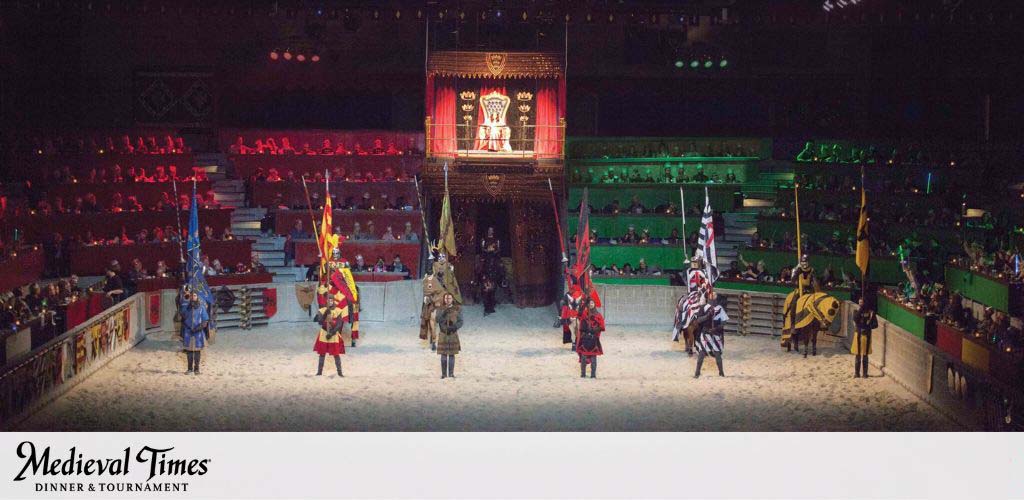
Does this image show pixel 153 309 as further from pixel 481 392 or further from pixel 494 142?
pixel 494 142

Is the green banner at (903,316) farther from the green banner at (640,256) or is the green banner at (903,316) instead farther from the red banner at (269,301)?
the red banner at (269,301)

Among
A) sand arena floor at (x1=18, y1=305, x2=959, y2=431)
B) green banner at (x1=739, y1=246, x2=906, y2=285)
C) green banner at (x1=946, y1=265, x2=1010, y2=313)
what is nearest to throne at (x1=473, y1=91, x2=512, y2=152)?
green banner at (x1=739, y1=246, x2=906, y2=285)

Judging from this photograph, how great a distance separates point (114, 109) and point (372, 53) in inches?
241

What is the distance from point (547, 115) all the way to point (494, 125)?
119 centimetres

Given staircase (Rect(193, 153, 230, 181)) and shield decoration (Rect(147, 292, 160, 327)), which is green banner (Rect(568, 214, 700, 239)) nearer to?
staircase (Rect(193, 153, 230, 181))

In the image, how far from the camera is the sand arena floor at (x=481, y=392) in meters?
14.7

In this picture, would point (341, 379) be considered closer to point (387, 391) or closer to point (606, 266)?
point (387, 391)

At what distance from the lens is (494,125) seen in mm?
25797

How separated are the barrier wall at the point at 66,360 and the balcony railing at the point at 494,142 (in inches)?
317

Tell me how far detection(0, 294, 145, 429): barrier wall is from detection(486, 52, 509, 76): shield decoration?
9.20 meters

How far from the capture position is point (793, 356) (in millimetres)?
19062

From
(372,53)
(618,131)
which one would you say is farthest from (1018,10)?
(372,53)

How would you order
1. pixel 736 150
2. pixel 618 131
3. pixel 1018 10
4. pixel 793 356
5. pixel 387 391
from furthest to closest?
pixel 618 131 → pixel 736 150 → pixel 1018 10 → pixel 793 356 → pixel 387 391

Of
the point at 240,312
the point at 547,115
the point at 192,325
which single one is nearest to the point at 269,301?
the point at 240,312
